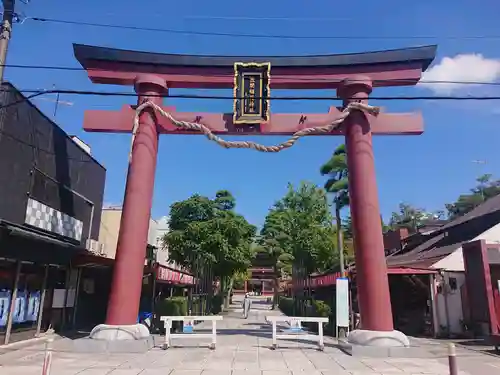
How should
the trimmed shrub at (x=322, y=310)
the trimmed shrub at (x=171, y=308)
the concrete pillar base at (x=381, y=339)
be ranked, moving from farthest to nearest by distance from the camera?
the trimmed shrub at (x=322, y=310) → the trimmed shrub at (x=171, y=308) → the concrete pillar base at (x=381, y=339)

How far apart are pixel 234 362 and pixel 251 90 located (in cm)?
822

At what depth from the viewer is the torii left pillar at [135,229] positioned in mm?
11984

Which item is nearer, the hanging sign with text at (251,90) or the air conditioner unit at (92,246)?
the hanging sign with text at (251,90)

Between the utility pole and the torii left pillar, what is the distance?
364 cm

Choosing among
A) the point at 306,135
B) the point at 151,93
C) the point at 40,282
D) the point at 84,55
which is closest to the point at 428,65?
the point at 306,135

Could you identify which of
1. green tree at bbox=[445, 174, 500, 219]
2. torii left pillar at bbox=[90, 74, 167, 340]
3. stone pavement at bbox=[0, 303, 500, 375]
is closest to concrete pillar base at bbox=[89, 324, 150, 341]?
torii left pillar at bbox=[90, 74, 167, 340]

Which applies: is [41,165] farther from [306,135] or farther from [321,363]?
[321,363]

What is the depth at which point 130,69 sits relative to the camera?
14.1m

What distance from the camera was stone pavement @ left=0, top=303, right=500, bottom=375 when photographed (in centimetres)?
905

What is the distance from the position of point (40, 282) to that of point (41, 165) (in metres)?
4.02

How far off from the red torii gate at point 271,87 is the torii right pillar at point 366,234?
3 centimetres

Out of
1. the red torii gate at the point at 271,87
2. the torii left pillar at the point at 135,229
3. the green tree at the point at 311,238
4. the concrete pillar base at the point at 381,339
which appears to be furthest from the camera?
the green tree at the point at 311,238

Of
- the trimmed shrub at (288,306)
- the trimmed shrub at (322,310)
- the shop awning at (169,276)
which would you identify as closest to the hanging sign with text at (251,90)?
the shop awning at (169,276)

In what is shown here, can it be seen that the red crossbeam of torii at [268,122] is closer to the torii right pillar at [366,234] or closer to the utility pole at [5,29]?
the torii right pillar at [366,234]
